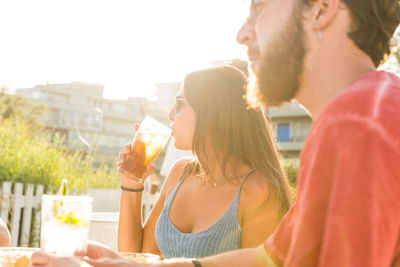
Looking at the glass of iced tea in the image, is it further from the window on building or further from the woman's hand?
the window on building

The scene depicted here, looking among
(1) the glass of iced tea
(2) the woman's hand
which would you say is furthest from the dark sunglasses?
(2) the woman's hand

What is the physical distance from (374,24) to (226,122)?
1.34 m

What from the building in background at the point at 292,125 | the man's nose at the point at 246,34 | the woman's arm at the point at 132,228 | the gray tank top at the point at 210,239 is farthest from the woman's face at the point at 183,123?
the building in background at the point at 292,125

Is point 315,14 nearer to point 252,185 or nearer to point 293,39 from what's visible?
point 293,39

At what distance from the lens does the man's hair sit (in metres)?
1.13

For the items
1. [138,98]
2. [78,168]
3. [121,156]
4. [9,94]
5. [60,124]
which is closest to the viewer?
[121,156]

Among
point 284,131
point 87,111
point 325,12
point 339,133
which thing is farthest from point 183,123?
point 87,111

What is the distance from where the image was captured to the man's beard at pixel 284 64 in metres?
1.18

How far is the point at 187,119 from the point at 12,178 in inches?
172

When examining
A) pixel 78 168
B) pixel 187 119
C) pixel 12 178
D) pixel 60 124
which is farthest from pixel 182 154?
pixel 60 124

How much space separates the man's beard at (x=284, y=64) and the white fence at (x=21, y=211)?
535cm

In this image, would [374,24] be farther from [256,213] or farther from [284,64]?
[256,213]

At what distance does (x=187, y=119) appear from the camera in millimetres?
2521

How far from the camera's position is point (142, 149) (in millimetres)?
2498
